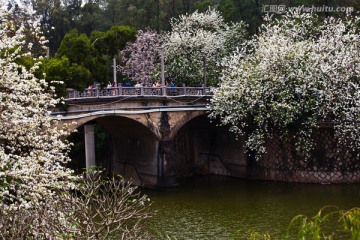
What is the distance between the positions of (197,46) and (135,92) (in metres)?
13.4

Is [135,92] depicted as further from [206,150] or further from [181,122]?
[206,150]

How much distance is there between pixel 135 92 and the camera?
1481 inches

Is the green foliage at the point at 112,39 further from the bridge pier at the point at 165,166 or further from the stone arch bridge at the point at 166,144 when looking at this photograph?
the bridge pier at the point at 165,166

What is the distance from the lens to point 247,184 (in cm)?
3884

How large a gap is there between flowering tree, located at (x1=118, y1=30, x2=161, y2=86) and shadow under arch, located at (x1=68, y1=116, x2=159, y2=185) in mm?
9542

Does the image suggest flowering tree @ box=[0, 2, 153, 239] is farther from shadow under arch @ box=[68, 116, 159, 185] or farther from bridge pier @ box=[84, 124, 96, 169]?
shadow under arch @ box=[68, 116, 159, 185]

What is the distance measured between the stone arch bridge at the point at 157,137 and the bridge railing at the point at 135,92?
30cm

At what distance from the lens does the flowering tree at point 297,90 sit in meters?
35.0

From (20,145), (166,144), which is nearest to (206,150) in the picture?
(166,144)

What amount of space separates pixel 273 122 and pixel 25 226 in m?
27.3

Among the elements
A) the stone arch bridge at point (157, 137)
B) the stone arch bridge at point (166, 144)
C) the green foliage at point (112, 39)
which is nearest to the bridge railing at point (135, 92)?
the stone arch bridge at point (166, 144)

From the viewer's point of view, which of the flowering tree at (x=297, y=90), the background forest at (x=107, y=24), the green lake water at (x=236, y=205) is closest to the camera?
the green lake water at (x=236, y=205)

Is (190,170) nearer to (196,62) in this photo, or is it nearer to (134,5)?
(196,62)

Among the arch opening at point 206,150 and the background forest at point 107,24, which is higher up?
the background forest at point 107,24
